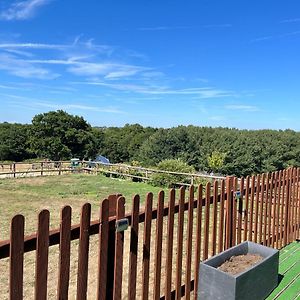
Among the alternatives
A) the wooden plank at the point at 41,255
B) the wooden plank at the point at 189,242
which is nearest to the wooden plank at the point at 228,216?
the wooden plank at the point at 189,242

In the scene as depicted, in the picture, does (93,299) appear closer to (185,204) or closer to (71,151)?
(185,204)

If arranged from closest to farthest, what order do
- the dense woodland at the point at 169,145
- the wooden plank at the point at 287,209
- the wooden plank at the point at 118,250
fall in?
1. the wooden plank at the point at 118,250
2. the wooden plank at the point at 287,209
3. the dense woodland at the point at 169,145

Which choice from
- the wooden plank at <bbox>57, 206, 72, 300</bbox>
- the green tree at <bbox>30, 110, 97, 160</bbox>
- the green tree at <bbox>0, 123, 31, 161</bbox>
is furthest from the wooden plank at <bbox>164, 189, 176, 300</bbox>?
the green tree at <bbox>0, 123, 31, 161</bbox>

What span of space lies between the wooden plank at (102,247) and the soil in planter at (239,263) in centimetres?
120

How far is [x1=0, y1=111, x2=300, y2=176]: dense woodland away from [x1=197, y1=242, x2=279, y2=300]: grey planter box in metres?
37.8

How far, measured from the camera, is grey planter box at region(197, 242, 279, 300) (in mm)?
2590

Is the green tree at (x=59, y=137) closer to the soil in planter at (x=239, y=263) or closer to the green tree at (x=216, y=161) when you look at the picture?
the green tree at (x=216, y=161)

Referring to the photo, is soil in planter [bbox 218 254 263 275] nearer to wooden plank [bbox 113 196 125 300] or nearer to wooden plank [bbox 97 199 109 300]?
wooden plank [bbox 113 196 125 300]

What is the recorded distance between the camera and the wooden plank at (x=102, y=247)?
2062 millimetres

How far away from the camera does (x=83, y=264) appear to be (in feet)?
6.42

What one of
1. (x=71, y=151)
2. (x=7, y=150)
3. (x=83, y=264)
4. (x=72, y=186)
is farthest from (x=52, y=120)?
(x=83, y=264)

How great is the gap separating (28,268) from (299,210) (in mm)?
4077

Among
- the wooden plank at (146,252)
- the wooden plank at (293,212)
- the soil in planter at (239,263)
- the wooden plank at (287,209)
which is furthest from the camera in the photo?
the wooden plank at (293,212)

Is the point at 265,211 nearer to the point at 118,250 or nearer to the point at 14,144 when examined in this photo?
the point at 118,250
